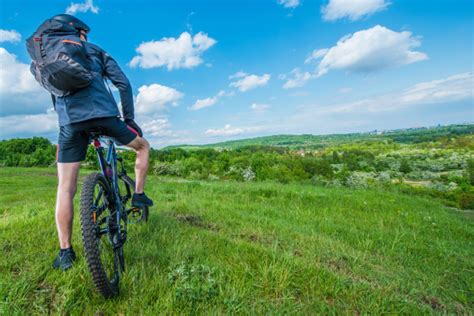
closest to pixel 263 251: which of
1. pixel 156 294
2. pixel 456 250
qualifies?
pixel 156 294

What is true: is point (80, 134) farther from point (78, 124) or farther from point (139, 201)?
point (139, 201)

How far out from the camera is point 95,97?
77.5 inches

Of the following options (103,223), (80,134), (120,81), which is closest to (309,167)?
(120,81)

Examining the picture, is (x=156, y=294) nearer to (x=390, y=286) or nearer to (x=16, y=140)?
(x=390, y=286)

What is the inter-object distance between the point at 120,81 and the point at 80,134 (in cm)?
65

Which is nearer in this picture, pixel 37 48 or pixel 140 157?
pixel 37 48

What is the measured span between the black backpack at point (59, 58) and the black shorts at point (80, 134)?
285mm

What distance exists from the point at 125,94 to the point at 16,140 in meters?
60.0

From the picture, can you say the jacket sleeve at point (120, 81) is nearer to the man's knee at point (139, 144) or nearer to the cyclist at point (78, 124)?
the cyclist at point (78, 124)

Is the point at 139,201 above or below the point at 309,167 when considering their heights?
above

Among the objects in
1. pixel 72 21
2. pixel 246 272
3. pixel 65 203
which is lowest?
pixel 246 272

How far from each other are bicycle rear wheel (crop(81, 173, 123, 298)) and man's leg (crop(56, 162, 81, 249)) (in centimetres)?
22

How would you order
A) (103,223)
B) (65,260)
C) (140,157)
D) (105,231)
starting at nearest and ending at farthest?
(105,231), (65,260), (103,223), (140,157)

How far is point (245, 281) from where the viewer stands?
1.94m
